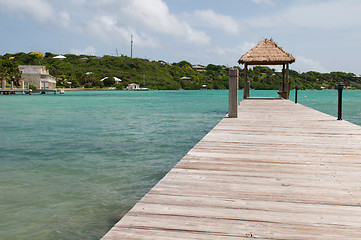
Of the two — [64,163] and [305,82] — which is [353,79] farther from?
[64,163]

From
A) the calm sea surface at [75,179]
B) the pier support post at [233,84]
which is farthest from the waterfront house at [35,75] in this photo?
the pier support post at [233,84]

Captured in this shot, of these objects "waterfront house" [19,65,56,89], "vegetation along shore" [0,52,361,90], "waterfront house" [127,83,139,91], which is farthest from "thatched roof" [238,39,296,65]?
"waterfront house" [127,83,139,91]

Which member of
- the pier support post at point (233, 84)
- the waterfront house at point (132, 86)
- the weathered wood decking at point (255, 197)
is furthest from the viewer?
the waterfront house at point (132, 86)

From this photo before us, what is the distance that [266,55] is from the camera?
19.1 meters

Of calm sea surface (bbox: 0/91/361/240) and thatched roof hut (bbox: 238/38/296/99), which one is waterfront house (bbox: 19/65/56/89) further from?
calm sea surface (bbox: 0/91/361/240)

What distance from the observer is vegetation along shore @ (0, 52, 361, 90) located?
115481 millimetres

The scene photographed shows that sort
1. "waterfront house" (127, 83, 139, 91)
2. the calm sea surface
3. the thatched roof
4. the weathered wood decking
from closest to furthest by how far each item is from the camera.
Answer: the weathered wood decking → the calm sea surface → the thatched roof → "waterfront house" (127, 83, 139, 91)

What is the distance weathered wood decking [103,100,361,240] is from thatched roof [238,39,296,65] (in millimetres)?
14589

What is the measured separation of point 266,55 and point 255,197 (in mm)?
17586

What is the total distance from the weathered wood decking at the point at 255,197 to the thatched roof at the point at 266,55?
14589 millimetres

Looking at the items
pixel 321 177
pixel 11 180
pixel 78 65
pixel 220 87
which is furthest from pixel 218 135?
pixel 220 87

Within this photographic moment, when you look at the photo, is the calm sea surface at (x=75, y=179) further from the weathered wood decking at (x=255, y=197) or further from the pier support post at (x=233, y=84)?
the pier support post at (x=233, y=84)

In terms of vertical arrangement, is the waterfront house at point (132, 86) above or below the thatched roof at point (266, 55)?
above

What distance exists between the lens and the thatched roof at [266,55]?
18781 millimetres
